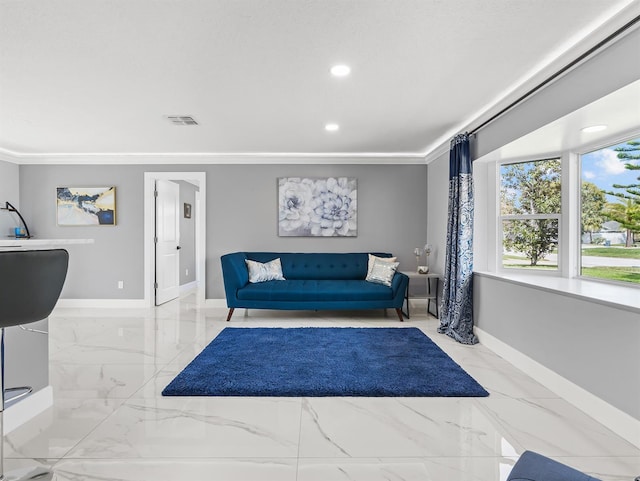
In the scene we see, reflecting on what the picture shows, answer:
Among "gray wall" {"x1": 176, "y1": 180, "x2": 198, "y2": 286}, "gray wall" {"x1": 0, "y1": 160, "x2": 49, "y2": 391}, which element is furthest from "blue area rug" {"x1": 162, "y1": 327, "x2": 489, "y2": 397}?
"gray wall" {"x1": 176, "y1": 180, "x2": 198, "y2": 286}

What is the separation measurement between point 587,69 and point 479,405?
2.25 m

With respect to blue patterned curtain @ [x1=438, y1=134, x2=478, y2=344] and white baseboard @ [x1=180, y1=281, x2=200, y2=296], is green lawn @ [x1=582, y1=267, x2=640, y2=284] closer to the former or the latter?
blue patterned curtain @ [x1=438, y1=134, x2=478, y2=344]

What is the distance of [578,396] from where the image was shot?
225cm

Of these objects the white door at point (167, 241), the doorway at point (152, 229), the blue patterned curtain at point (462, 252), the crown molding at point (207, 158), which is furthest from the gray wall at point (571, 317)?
the white door at point (167, 241)

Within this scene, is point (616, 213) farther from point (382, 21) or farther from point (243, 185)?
point (243, 185)

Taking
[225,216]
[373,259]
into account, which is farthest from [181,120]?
[373,259]

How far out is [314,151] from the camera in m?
5.10

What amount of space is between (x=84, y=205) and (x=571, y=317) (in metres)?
6.24

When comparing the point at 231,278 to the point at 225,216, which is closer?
the point at 231,278

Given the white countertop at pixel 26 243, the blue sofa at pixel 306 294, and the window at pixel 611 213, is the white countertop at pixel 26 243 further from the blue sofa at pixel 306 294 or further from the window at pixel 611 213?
the window at pixel 611 213

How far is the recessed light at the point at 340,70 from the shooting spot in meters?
2.60

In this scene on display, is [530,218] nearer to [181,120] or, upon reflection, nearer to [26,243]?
[181,120]

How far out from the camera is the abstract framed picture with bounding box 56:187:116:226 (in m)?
5.40

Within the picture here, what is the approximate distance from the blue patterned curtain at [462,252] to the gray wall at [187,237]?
4986 millimetres
